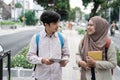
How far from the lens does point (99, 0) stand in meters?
23.6

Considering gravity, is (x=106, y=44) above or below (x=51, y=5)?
below

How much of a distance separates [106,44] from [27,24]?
382 feet

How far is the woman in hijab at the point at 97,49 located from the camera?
4973mm

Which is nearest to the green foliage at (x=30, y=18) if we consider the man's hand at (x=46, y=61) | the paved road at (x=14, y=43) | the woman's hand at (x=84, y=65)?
the paved road at (x=14, y=43)

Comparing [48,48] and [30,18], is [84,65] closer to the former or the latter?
[48,48]

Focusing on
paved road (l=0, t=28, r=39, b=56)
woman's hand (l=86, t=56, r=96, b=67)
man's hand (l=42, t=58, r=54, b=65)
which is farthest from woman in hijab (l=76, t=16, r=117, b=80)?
paved road (l=0, t=28, r=39, b=56)

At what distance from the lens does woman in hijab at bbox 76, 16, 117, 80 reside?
16.3ft

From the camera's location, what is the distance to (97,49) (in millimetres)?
5012

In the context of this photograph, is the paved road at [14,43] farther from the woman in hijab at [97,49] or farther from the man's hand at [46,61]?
the woman in hijab at [97,49]

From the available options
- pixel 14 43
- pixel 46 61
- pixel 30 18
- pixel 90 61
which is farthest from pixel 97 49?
pixel 30 18

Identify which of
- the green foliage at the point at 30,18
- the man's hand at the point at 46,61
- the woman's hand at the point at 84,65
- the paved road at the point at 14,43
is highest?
the green foliage at the point at 30,18

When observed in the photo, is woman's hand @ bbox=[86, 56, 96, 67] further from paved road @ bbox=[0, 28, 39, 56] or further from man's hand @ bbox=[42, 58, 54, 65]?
paved road @ bbox=[0, 28, 39, 56]

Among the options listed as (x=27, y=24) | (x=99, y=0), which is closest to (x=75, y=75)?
(x=99, y=0)

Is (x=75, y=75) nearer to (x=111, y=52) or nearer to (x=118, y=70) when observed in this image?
(x=118, y=70)
